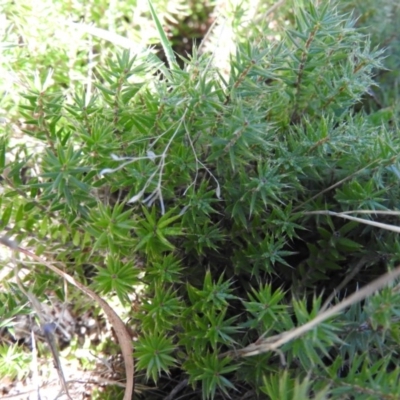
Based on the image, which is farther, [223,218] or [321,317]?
[223,218]

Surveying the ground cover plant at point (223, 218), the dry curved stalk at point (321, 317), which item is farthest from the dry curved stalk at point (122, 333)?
the dry curved stalk at point (321, 317)

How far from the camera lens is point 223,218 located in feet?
3.55

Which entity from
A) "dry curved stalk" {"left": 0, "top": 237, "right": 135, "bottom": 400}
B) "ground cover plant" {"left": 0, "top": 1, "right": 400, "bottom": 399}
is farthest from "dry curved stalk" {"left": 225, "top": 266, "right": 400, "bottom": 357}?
"dry curved stalk" {"left": 0, "top": 237, "right": 135, "bottom": 400}

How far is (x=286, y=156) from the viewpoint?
3.28 feet

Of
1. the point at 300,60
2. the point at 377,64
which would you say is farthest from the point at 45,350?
the point at 377,64

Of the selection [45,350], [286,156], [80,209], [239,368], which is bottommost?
[45,350]

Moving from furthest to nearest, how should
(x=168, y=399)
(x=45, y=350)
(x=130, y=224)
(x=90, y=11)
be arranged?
(x=90, y=11)
(x=45, y=350)
(x=168, y=399)
(x=130, y=224)

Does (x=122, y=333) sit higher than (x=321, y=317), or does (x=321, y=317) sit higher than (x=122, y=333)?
(x=321, y=317)

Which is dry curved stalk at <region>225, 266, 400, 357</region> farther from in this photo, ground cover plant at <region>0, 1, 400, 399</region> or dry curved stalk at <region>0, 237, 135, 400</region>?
dry curved stalk at <region>0, 237, 135, 400</region>

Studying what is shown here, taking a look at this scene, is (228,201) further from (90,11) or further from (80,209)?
(90,11)

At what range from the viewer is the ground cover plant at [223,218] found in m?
0.90

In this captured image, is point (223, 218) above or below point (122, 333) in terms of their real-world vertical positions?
above

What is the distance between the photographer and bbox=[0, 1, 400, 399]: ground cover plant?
90 centimetres

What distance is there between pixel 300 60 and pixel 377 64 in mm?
164
